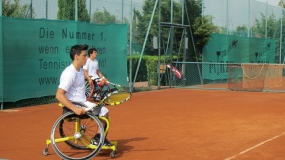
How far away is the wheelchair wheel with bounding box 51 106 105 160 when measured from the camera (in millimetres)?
6148

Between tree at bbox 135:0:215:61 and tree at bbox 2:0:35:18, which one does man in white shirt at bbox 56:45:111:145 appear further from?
tree at bbox 135:0:215:61

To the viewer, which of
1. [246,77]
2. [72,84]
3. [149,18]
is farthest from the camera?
[149,18]

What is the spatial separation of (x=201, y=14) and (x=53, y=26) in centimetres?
1043

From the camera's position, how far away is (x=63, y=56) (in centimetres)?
1430

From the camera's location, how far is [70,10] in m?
15.2

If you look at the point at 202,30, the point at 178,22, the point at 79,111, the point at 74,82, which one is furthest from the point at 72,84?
the point at 202,30

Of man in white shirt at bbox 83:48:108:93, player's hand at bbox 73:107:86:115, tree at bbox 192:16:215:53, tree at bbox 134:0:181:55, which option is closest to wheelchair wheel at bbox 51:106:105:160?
player's hand at bbox 73:107:86:115

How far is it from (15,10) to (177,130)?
21.9 ft

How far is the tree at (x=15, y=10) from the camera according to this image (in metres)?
13.0

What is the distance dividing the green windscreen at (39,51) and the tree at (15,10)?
1.49 ft

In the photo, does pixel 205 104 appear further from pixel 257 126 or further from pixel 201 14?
pixel 201 14

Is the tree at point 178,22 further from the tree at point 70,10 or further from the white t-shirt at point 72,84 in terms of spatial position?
the white t-shirt at point 72,84

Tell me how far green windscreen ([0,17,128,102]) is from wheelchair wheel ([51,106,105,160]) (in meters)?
5.53

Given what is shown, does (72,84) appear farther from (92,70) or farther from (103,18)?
(103,18)
